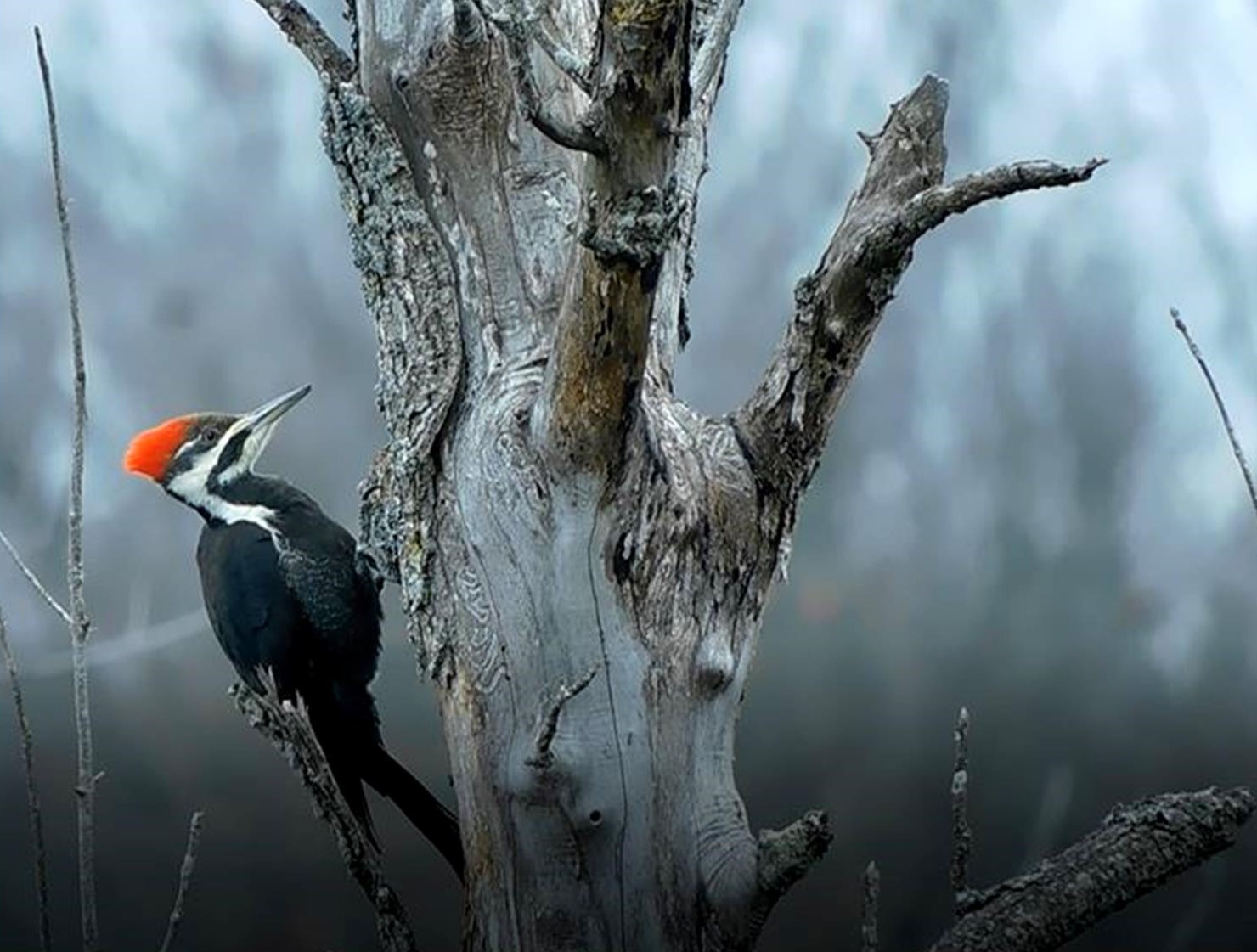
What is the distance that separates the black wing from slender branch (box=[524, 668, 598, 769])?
2.73 feet

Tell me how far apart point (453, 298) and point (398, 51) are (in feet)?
0.95

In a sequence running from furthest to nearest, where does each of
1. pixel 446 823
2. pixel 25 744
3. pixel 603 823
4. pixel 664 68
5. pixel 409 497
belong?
pixel 446 823 < pixel 409 497 < pixel 603 823 < pixel 25 744 < pixel 664 68

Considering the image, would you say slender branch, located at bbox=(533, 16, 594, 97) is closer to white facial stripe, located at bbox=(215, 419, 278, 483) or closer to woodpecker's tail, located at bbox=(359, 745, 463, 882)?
woodpecker's tail, located at bbox=(359, 745, 463, 882)

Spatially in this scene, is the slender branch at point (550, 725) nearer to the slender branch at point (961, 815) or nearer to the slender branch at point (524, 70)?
the slender branch at point (961, 815)

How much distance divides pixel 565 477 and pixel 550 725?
287mm

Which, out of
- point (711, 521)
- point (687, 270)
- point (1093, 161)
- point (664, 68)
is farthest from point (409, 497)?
point (1093, 161)

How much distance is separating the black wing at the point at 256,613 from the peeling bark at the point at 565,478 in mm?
532

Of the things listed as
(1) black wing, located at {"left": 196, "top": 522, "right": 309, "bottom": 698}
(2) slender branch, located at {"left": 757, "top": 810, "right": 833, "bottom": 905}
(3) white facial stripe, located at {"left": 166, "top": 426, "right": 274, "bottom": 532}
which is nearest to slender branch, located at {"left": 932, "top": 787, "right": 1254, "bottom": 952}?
(2) slender branch, located at {"left": 757, "top": 810, "right": 833, "bottom": 905}

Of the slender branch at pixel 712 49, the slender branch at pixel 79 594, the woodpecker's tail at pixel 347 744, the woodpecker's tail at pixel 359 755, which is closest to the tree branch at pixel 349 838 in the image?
the slender branch at pixel 79 594

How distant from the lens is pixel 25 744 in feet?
4.65

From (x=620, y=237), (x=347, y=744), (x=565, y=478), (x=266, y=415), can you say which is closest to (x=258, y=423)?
(x=266, y=415)

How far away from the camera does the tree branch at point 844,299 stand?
5.35ft

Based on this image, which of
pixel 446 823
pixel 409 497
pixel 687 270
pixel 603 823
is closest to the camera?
pixel 603 823

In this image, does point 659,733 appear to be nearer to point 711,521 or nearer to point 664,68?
point 711,521
